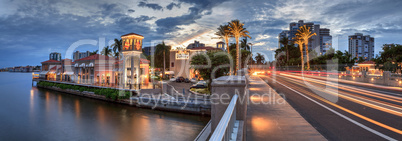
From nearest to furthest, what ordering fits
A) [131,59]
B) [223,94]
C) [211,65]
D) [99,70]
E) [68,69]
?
1. [223,94]
2. [211,65]
3. [131,59]
4. [99,70]
5. [68,69]

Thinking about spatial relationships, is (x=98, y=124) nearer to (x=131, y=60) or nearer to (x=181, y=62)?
(x=131, y=60)

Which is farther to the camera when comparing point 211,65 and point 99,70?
point 99,70

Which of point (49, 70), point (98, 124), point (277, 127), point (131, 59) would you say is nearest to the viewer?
point (277, 127)

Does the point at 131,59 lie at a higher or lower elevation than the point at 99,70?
higher

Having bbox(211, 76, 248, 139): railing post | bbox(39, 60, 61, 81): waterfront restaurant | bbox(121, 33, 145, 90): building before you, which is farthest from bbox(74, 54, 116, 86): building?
bbox(211, 76, 248, 139): railing post

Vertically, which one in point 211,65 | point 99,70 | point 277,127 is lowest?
point 277,127

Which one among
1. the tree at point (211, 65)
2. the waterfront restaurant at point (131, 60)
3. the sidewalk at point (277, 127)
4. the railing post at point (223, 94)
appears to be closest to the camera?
the railing post at point (223, 94)

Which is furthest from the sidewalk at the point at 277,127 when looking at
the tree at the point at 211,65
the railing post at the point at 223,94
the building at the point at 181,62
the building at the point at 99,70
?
the building at the point at 181,62

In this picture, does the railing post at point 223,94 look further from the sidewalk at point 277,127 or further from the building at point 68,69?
the building at point 68,69

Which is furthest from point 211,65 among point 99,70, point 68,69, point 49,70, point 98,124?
point 49,70

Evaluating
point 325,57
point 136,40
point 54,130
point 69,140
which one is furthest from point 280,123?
point 325,57

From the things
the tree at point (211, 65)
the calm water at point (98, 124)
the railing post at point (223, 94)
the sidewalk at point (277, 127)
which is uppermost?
the tree at point (211, 65)

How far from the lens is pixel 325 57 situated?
6931 cm

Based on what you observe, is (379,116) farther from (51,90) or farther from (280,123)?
(51,90)
